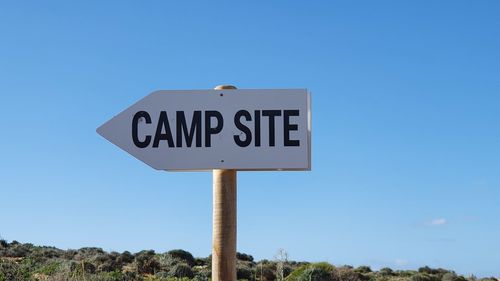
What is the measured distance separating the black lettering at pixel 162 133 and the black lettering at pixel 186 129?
6 cm

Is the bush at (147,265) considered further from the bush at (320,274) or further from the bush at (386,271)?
the bush at (386,271)

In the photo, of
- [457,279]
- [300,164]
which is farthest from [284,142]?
[457,279]

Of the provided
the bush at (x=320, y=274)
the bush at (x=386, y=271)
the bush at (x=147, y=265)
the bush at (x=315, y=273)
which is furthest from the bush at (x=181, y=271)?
the bush at (x=386, y=271)

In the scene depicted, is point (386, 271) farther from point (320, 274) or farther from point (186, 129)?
point (186, 129)

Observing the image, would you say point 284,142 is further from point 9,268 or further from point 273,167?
point 9,268

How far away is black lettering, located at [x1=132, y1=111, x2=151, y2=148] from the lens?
15.3 ft

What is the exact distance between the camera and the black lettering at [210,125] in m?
4.60

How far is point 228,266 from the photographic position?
4477 millimetres

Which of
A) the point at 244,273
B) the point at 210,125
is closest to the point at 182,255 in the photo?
the point at 244,273

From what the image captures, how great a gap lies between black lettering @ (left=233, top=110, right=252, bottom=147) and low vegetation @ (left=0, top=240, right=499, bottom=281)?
Answer: 5.16 feet

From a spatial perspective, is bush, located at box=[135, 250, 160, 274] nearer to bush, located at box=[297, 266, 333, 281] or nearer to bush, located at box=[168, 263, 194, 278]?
bush, located at box=[168, 263, 194, 278]

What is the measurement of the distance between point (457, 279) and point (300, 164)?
22703mm

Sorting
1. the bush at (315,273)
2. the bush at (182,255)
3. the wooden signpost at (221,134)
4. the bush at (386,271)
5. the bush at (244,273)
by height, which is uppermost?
the wooden signpost at (221,134)

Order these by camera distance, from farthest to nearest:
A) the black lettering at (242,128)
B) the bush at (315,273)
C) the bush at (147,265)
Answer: the bush at (147,265) < the bush at (315,273) < the black lettering at (242,128)
